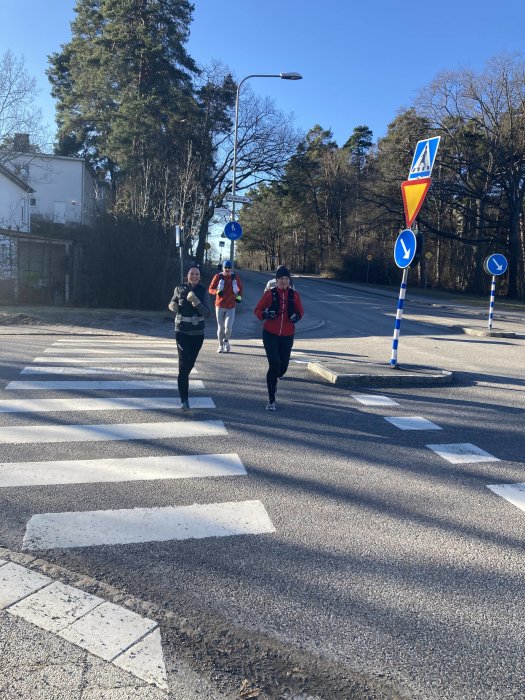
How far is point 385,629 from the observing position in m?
2.95

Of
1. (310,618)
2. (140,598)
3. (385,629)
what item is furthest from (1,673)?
(385,629)

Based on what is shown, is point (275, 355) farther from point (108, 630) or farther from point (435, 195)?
point (435, 195)

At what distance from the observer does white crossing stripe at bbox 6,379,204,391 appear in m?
8.15

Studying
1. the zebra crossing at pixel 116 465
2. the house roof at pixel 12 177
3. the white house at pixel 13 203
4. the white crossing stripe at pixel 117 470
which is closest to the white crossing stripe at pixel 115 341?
the zebra crossing at pixel 116 465

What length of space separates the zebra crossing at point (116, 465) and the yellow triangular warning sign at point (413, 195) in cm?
450

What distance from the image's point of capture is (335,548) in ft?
12.5

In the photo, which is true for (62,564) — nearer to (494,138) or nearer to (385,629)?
(385,629)

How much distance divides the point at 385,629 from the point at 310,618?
39 cm

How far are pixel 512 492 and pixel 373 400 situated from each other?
342 centimetres

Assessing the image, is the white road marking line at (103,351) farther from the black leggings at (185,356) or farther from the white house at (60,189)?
the white house at (60,189)

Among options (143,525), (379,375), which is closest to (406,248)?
(379,375)

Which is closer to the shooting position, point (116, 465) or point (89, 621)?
point (89, 621)

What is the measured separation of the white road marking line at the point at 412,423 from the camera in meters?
6.85

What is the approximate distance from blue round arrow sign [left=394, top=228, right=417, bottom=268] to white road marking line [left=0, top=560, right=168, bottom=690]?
25.1ft
